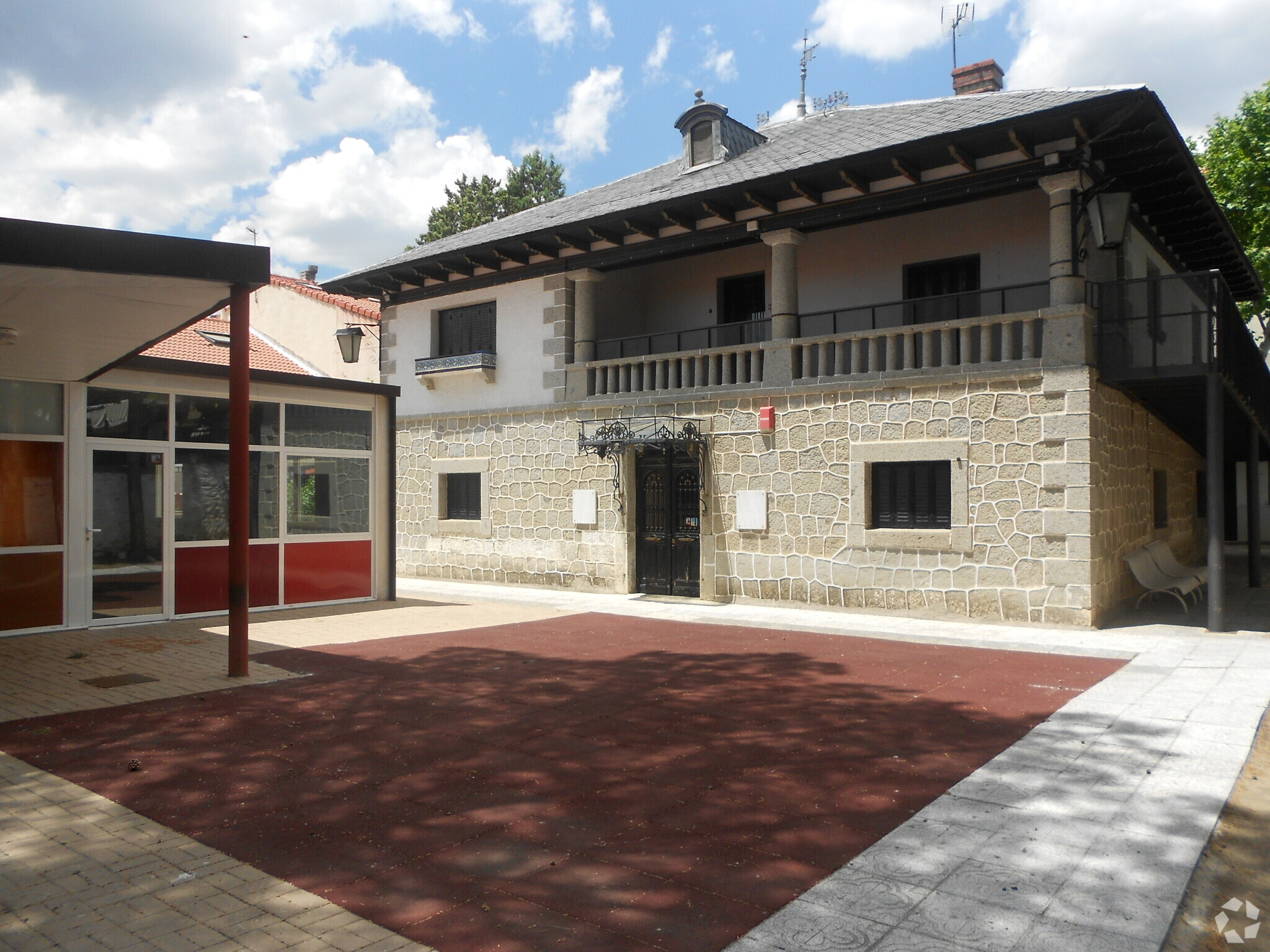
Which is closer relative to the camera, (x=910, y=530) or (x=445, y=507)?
(x=910, y=530)

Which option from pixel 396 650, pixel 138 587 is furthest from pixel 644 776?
pixel 138 587

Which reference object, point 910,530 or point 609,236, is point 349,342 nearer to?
point 609,236

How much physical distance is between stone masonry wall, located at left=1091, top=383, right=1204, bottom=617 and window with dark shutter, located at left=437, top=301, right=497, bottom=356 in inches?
396

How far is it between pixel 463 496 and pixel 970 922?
47.2 feet

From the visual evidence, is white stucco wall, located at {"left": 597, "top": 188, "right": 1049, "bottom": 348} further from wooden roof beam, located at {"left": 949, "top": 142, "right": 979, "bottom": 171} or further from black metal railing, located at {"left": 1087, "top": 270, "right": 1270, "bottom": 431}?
wooden roof beam, located at {"left": 949, "top": 142, "right": 979, "bottom": 171}

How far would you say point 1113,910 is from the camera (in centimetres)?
326

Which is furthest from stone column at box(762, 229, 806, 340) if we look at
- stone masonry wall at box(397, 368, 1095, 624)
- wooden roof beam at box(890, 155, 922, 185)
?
wooden roof beam at box(890, 155, 922, 185)

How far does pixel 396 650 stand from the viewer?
8914 mm

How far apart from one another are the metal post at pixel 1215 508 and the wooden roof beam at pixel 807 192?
5.29m

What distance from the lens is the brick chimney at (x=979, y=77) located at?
54.3 feet

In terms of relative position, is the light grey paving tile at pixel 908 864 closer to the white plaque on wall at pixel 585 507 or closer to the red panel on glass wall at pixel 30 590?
the red panel on glass wall at pixel 30 590

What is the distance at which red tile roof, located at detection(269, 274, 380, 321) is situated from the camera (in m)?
23.5

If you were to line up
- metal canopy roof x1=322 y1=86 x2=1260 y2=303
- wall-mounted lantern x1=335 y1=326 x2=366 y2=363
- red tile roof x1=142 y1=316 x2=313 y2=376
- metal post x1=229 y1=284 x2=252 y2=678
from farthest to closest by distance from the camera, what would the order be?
red tile roof x1=142 y1=316 x2=313 y2=376 < wall-mounted lantern x1=335 y1=326 x2=366 y2=363 < metal canopy roof x1=322 y1=86 x2=1260 y2=303 < metal post x1=229 y1=284 x2=252 y2=678

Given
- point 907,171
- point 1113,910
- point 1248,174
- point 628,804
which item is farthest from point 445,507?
point 1248,174
